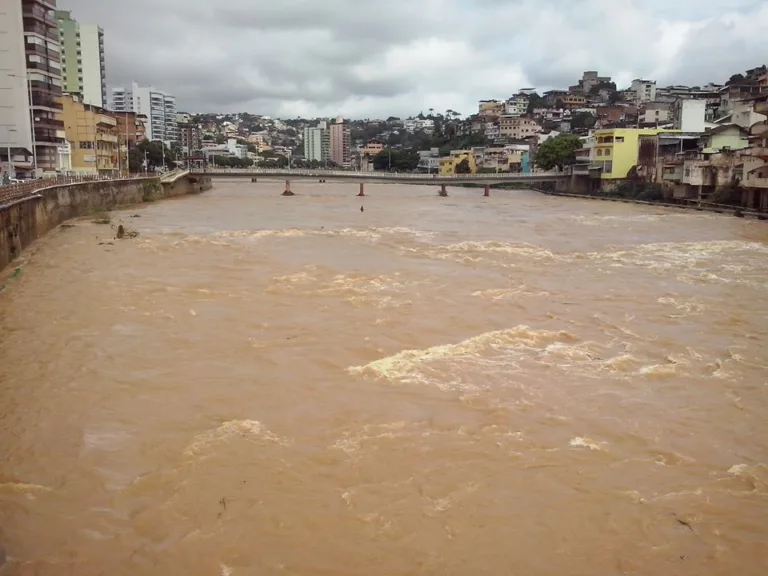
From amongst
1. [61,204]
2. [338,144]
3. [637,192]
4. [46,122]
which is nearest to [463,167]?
[637,192]

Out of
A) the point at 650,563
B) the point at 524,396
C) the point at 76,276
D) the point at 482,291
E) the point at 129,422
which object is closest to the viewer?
the point at 650,563

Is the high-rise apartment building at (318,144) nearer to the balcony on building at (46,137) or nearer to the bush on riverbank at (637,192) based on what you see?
the bush on riverbank at (637,192)

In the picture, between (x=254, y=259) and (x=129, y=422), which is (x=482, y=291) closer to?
(x=254, y=259)

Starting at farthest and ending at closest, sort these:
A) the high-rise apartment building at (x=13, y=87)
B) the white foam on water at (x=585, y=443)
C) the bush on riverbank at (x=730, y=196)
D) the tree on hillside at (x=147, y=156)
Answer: the tree on hillside at (x=147, y=156) < the bush on riverbank at (x=730, y=196) < the high-rise apartment building at (x=13, y=87) < the white foam on water at (x=585, y=443)

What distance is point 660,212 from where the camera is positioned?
39.4 meters

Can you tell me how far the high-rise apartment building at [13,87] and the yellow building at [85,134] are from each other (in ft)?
31.0

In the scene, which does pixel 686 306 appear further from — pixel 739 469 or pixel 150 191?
pixel 150 191

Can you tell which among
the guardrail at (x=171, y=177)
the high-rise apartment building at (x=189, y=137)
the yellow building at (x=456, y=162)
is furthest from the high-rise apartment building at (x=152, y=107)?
the guardrail at (x=171, y=177)

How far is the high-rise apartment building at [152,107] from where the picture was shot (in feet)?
451

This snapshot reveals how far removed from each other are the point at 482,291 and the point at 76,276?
30.1 feet

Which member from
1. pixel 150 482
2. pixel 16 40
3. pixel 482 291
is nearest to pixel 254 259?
pixel 482 291

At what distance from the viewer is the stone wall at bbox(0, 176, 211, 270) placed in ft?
57.4

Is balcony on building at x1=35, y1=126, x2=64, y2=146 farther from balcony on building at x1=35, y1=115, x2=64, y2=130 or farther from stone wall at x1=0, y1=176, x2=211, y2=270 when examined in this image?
stone wall at x1=0, y1=176, x2=211, y2=270

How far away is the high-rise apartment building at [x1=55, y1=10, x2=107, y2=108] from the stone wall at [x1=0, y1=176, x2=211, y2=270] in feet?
116
